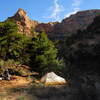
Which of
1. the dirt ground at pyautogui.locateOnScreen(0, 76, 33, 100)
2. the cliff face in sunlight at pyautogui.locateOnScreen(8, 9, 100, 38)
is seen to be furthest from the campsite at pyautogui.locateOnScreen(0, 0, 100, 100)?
the cliff face in sunlight at pyautogui.locateOnScreen(8, 9, 100, 38)

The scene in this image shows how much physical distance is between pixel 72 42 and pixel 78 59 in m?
0.73

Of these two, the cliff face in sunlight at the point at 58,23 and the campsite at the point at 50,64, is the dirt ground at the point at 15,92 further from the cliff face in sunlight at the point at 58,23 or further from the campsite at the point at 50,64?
the cliff face in sunlight at the point at 58,23

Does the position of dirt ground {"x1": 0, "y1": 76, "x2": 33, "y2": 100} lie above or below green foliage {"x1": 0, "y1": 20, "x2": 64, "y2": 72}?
below

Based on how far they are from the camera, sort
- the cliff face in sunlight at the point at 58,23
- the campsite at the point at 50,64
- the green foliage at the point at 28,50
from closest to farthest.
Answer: the campsite at the point at 50,64
the green foliage at the point at 28,50
the cliff face in sunlight at the point at 58,23

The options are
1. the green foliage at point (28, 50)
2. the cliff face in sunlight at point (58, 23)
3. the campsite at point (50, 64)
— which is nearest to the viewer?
the campsite at point (50, 64)

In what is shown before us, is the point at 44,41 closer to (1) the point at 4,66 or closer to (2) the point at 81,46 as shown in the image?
(1) the point at 4,66

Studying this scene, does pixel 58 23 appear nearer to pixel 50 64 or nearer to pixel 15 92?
pixel 50 64

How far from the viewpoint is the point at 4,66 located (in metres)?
12.7

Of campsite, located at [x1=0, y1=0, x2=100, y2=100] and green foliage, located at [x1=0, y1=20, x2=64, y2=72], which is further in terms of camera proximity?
green foliage, located at [x1=0, y1=20, x2=64, y2=72]

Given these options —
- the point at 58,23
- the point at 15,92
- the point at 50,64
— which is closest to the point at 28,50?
the point at 50,64

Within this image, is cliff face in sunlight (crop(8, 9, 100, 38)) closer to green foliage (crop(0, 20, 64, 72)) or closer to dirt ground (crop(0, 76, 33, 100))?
green foliage (crop(0, 20, 64, 72))

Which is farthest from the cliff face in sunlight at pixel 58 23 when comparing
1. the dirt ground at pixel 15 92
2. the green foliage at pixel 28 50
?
the dirt ground at pixel 15 92

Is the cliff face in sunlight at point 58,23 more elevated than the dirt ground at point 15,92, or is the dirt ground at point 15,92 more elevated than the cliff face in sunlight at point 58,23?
the cliff face in sunlight at point 58,23

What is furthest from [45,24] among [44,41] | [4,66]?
[4,66]
